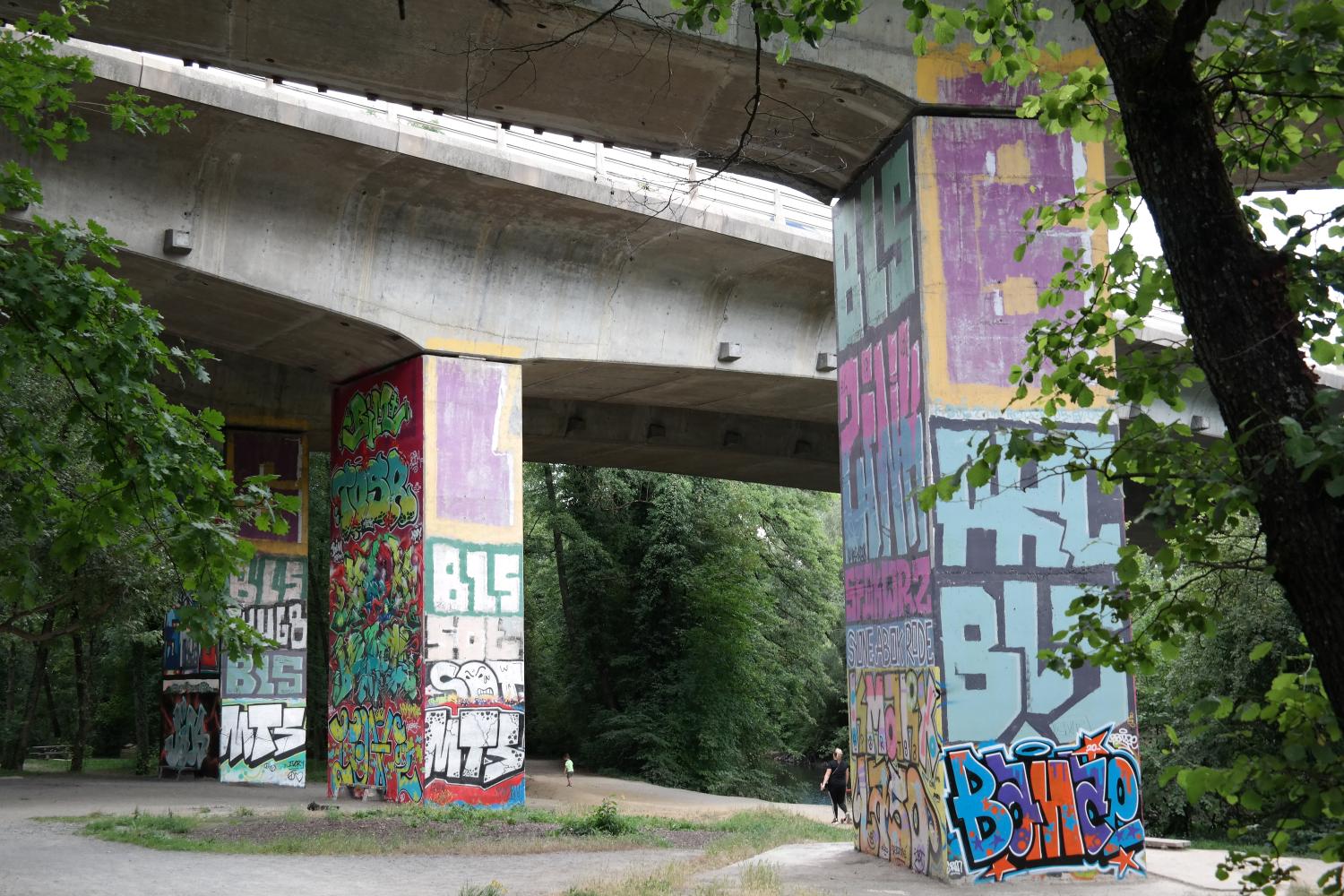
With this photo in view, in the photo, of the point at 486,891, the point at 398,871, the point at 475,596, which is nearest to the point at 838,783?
the point at 475,596

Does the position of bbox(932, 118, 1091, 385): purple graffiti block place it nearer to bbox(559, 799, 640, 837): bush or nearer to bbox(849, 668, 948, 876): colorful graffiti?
bbox(849, 668, 948, 876): colorful graffiti

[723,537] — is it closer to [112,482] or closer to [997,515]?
[997,515]

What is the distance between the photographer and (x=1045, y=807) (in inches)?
446

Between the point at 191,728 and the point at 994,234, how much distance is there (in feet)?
60.0

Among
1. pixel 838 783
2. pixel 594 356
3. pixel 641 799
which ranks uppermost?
pixel 594 356

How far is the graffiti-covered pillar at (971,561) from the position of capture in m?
11.3

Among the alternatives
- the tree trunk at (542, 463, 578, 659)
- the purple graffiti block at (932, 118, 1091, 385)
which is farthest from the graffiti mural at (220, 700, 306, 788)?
the purple graffiti block at (932, 118, 1091, 385)

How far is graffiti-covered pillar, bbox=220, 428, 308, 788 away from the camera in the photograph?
872 inches

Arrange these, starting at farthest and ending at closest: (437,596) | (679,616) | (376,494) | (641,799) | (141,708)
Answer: (679,616) → (141,708) → (641,799) → (376,494) → (437,596)

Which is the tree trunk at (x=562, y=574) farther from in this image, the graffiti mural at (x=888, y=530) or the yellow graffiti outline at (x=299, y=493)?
the graffiti mural at (x=888, y=530)

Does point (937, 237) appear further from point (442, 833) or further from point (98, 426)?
point (442, 833)

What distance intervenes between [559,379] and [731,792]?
58.2 feet

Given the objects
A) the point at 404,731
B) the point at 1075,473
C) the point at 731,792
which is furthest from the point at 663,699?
the point at 1075,473

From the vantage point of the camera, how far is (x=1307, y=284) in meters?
4.11
